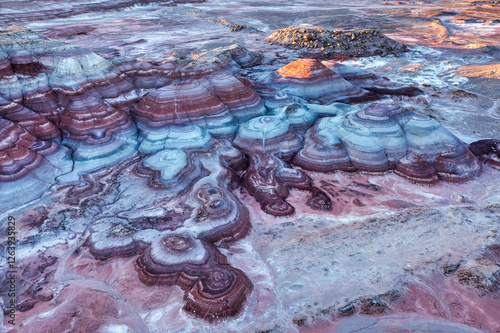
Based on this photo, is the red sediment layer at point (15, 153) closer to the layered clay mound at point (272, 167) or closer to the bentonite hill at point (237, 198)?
the bentonite hill at point (237, 198)

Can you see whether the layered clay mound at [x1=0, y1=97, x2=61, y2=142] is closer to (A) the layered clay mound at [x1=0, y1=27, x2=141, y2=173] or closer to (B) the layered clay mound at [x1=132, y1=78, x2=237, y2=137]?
(A) the layered clay mound at [x1=0, y1=27, x2=141, y2=173]

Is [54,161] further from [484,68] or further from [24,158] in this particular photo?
[484,68]

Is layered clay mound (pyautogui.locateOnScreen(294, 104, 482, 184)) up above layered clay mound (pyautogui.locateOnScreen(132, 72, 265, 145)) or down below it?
below

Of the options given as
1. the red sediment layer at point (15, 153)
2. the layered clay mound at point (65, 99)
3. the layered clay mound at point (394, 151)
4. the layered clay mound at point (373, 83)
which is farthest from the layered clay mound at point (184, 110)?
the layered clay mound at point (373, 83)

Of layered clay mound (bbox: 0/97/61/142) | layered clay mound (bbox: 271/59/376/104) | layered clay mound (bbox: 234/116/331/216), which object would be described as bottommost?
layered clay mound (bbox: 234/116/331/216)

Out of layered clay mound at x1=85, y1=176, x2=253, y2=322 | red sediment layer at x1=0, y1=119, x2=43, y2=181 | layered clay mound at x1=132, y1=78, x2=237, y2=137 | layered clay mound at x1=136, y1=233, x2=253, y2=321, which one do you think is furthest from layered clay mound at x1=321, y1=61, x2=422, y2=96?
red sediment layer at x1=0, y1=119, x2=43, y2=181

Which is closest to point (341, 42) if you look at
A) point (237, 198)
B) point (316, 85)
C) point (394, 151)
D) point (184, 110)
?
point (316, 85)
